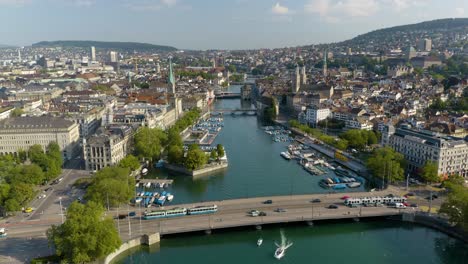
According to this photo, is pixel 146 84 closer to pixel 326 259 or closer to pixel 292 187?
pixel 292 187

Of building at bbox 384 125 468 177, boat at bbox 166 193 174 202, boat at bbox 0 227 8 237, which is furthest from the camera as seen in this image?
building at bbox 384 125 468 177

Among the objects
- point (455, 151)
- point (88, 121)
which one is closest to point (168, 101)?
point (88, 121)

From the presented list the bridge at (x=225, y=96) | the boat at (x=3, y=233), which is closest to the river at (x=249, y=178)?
the boat at (x=3, y=233)

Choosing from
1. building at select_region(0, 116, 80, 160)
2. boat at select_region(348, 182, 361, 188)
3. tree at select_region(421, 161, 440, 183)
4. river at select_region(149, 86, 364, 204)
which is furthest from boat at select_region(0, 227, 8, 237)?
tree at select_region(421, 161, 440, 183)

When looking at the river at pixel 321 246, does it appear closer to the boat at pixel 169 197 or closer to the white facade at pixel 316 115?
the boat at pixel 169 197

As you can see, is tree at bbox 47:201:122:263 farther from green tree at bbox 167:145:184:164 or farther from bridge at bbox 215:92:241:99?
bridge at bbox 215:92:241:99
